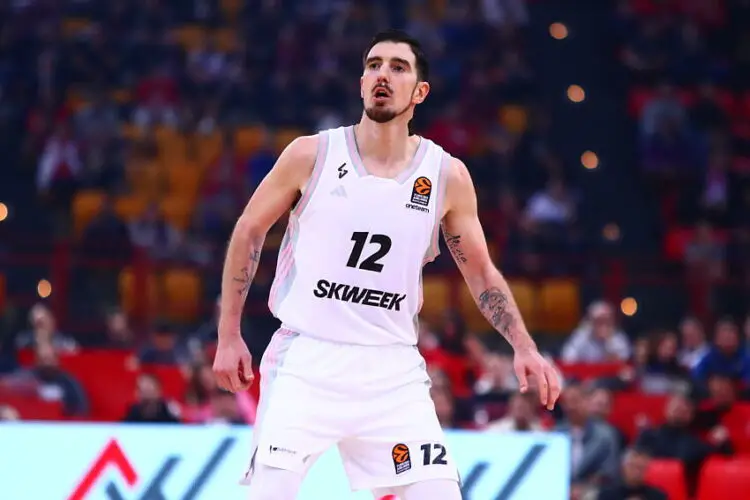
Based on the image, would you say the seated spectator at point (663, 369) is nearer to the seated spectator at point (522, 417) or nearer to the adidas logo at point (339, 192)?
the seated spectator at point (522, 417)

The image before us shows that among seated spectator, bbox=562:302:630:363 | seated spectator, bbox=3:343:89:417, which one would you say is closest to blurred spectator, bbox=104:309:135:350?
seated spectator, bbox=3:343:89:417

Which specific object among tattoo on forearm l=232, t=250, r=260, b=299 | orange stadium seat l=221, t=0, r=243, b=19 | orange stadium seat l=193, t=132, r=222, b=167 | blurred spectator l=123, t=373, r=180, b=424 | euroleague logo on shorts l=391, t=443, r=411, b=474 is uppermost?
orange stadium seat l=221, t=0, r=243, b=19

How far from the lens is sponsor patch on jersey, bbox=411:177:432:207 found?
5.74m

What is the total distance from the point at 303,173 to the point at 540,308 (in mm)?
10614

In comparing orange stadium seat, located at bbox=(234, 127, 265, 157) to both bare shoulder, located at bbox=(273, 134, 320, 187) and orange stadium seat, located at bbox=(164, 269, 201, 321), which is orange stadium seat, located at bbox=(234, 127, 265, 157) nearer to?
orange stadium seat, located at bbox=(164, 269, 201, 321)

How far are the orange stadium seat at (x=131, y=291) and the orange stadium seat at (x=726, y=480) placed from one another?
24.3 ft

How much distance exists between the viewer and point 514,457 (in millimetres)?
7805

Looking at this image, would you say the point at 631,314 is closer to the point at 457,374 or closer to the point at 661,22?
the point at 457,374

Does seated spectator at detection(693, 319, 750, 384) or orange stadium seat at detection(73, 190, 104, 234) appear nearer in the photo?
seated spectator at detection(693, 319, 750, 384)

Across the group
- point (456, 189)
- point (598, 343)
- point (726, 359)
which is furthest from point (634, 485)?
point (456, 189)

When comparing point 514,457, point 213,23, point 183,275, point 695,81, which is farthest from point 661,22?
point 514,457

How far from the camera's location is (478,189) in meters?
17.5

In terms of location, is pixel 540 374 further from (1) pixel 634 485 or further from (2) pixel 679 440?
(2) pixel 679 440

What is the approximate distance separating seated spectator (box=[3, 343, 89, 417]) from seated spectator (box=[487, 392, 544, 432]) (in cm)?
393
